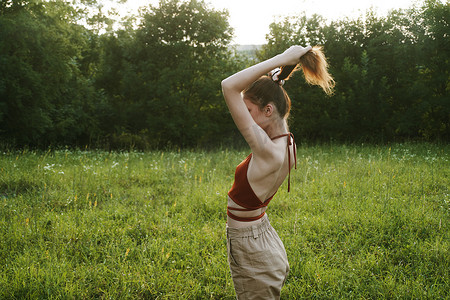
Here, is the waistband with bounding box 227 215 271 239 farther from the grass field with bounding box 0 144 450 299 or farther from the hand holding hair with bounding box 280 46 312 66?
the grass field with bounding box 0 144 450 299

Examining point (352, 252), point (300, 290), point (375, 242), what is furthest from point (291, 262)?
point (375, 242)

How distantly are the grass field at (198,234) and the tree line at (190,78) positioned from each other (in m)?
5.61

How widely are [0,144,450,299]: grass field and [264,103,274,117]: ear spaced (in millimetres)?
2052

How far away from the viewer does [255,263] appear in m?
2.03

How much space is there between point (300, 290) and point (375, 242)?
4.53 feet

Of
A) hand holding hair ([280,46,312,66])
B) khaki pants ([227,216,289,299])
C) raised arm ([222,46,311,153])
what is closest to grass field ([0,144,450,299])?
khaki pants ([227,216,289,299])

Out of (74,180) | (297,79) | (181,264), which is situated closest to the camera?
(181,264)

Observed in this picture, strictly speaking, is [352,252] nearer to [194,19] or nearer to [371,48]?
[371,48]

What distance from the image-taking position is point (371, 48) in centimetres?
1232

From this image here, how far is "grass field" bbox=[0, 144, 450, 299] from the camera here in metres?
3.27

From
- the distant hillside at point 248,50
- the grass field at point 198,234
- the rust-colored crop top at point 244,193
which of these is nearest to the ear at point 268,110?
the rust-colored crop top at point 244,193

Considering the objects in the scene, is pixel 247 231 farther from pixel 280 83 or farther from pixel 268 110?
pixel 280 83

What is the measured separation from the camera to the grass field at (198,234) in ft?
10.7

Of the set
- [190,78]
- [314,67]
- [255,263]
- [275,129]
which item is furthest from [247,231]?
[190,78]
